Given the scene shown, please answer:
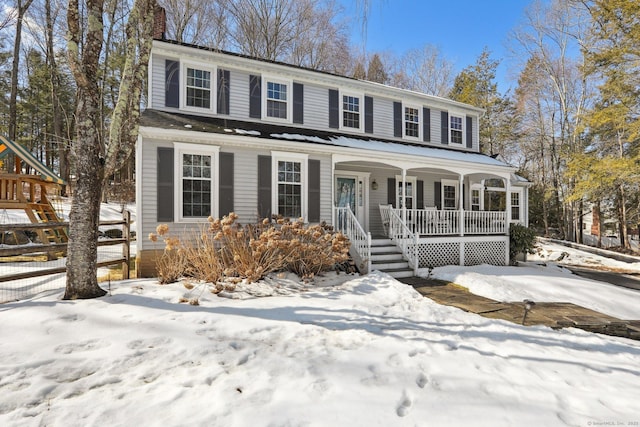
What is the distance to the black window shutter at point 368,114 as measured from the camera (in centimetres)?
1122

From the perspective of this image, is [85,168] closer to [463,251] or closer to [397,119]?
[463,251]

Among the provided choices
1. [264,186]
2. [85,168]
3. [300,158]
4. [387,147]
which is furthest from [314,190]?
[85,168]

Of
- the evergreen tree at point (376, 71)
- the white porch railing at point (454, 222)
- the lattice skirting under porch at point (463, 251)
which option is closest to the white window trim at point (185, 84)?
the white porch railing at point (454, 222)

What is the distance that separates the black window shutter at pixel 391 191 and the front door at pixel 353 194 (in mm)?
1059

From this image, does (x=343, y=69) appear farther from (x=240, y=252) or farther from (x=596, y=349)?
(x=596, y=349)

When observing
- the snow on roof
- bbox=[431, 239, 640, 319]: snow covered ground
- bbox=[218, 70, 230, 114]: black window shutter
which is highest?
bbox=[218, 70, 230, 114]: black window shutter

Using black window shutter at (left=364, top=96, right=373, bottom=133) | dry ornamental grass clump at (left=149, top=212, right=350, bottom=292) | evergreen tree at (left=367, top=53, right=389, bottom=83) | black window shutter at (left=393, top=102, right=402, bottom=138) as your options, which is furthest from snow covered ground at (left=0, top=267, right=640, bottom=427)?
evergreen tree at (left=367, top=53, right=389, bottom=83)

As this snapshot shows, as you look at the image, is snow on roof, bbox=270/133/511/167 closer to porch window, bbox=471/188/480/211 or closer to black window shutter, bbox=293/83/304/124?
black window shutter, bbox=293/83/304/124

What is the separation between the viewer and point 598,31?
51.0ft

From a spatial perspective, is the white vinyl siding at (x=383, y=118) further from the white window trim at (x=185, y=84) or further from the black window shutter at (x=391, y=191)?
the white window trim at (x=185, y=84)

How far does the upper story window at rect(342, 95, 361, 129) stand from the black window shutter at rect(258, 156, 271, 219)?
154 inches

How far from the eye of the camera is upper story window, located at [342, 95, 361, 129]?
11.0m

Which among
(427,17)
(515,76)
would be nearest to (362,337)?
(427,17)

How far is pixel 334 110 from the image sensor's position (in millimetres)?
10695
